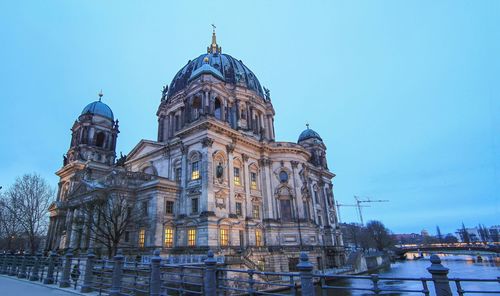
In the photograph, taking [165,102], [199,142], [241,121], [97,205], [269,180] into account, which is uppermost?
[165,102]

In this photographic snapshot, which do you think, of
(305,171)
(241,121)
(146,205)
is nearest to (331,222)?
(305,171)

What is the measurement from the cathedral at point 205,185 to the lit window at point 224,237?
0.10 metres

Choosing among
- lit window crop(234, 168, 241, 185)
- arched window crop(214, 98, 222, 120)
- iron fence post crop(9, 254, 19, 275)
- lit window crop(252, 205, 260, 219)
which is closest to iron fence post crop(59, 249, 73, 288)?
iron fence post crop(9, 254, 19, 275)

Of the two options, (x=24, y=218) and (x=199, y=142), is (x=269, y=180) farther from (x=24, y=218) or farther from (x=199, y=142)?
(x=24, y=218)

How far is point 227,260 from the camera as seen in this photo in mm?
26984

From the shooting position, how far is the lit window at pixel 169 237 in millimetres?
32069

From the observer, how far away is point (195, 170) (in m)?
34.4

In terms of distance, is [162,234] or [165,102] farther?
[165,102]

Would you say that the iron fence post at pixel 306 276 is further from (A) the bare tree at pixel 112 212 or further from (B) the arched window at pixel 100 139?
(B) the arched window at pixel 100 139

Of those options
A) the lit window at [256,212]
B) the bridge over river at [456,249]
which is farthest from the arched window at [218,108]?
the bridge over river at [456,249]

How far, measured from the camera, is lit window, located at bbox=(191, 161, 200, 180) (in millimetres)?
33919

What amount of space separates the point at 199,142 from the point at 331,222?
31.2 m

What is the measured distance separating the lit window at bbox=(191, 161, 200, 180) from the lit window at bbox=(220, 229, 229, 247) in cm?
671

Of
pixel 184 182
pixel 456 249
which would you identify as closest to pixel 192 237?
pixel 184 182
